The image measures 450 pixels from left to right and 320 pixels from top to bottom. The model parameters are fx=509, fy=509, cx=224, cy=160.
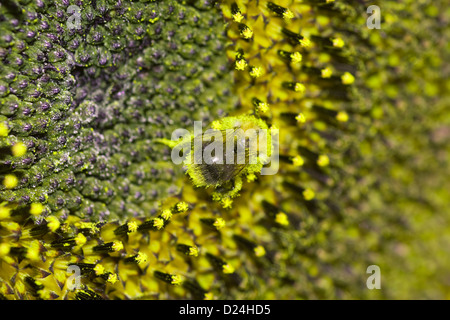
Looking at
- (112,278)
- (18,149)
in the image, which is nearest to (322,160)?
(112,278)

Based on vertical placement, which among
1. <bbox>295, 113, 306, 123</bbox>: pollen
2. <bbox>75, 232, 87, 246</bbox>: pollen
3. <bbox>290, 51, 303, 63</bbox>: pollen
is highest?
<bbox>290, 51, 303, 63</bbox>: pollen

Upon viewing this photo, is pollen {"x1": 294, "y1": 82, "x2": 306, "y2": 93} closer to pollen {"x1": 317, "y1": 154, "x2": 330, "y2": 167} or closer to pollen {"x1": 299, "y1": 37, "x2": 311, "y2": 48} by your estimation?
pollen {"x1": 299, "y1": 37, "x2": 311, "y2": 48}

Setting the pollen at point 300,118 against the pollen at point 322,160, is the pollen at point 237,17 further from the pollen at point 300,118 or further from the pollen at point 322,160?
the pollen at point 322,160

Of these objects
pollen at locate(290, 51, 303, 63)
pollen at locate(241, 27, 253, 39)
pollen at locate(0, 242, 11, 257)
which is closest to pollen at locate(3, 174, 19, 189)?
pollen at locate(0, 242, 11, 257)

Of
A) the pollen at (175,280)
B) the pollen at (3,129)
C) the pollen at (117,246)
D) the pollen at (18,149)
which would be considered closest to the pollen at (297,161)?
the pollen at (175,280)

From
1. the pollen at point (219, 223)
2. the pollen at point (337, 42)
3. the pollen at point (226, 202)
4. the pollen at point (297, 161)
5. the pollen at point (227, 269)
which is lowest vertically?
the pollen at point (227, 269)

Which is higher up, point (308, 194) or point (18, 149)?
point (18, 149)

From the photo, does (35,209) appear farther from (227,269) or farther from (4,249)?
(227,269)
